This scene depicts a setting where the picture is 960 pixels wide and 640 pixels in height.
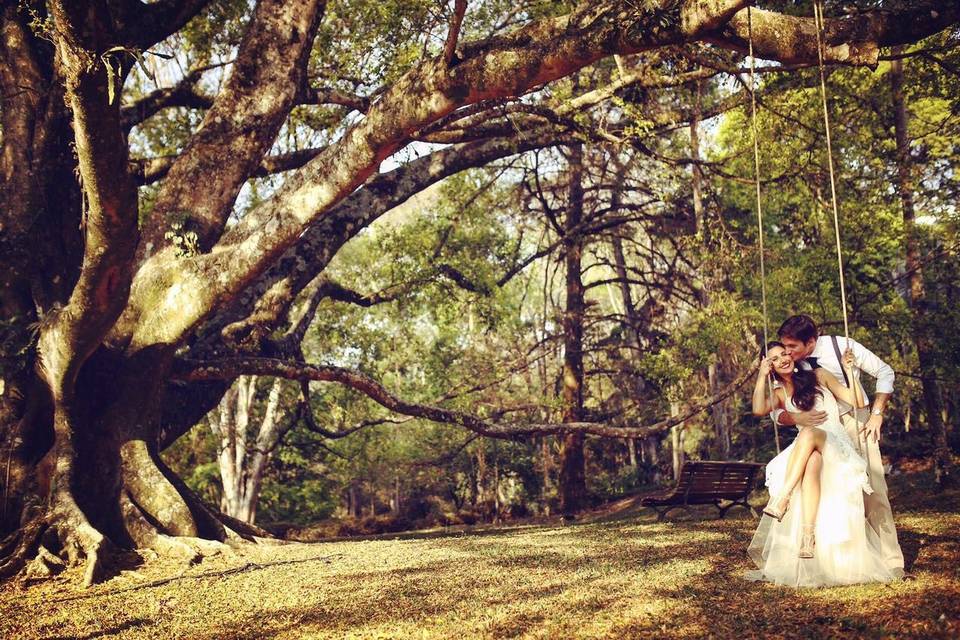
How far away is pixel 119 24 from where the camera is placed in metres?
10.1

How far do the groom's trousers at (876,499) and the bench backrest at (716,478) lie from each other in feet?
16.6

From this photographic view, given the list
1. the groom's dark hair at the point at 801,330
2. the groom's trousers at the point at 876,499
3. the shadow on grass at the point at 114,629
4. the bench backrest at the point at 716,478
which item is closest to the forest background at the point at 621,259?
the bench backrest at the point at 716,478

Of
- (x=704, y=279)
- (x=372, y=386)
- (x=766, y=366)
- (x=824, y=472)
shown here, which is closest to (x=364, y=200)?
(x=372, y=386)

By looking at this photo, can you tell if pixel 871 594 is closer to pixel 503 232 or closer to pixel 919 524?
pixel 919 524

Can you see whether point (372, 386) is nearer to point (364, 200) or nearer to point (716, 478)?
point (364, 200)

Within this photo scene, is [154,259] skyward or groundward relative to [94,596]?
skyward

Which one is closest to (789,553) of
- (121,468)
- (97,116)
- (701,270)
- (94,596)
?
(94,596)

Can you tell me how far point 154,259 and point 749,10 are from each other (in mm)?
7185

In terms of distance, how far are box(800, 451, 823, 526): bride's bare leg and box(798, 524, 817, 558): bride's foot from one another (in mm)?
48

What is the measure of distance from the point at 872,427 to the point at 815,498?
0.68 meters

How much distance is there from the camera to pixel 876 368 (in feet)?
16.5

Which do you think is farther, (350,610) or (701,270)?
(701,270)

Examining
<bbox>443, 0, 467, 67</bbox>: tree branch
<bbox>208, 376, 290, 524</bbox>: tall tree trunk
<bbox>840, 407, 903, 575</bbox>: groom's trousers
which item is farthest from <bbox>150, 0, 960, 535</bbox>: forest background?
<bbox>840, 407, 903, 575</bbox>: groom's trousers

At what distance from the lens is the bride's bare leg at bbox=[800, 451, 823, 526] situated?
4852mm
